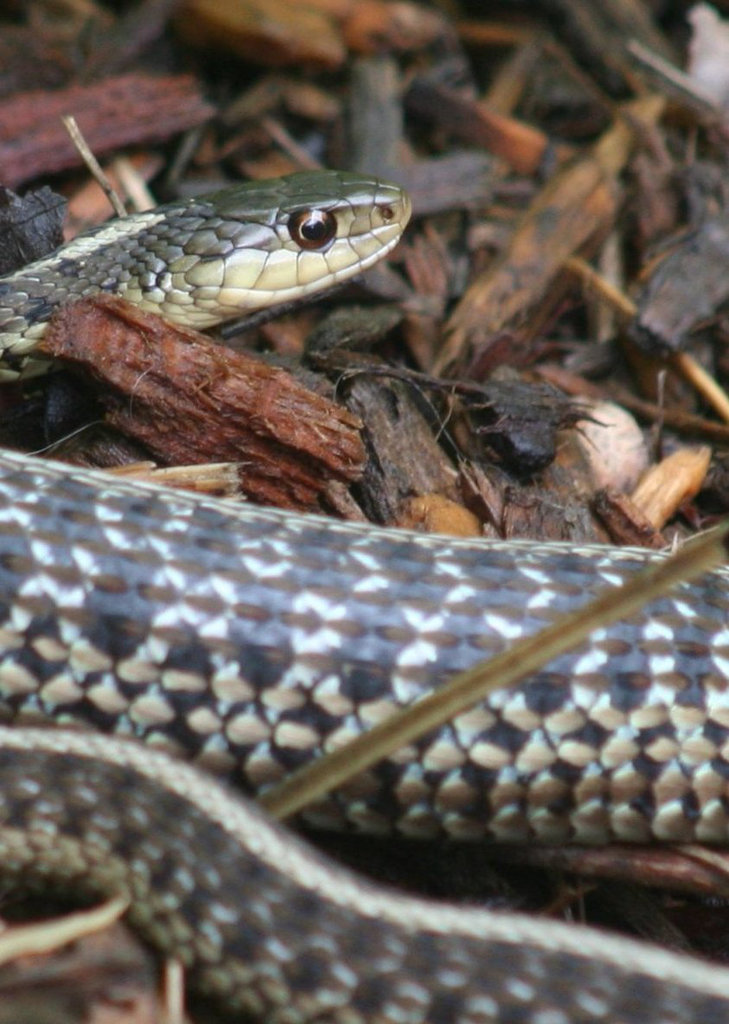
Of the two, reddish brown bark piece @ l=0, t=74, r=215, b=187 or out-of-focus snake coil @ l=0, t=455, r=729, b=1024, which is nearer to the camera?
out-of-focus snake coil @ l=0, t=455, r=729, b=1024

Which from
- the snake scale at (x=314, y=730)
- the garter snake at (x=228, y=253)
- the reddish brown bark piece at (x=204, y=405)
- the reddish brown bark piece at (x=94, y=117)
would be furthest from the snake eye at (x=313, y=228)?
the snake scale at (x=314, y=730)

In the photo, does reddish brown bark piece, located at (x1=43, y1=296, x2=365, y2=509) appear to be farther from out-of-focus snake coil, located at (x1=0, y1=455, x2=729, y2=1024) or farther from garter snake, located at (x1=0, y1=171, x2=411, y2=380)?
out-of-focus snake coil, located at (x1=0, y1=455, x2=729, y2=1024)

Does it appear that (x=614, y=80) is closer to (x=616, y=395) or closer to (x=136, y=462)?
(x=616, y=395)

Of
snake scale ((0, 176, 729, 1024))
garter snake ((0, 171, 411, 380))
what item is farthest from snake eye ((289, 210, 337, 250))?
snake scale ((0, 176, 729, 1024))

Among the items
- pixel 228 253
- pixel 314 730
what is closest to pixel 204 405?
pixel 228 253

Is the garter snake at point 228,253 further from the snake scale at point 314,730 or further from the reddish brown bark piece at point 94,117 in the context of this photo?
the snake scale at point 314,730
